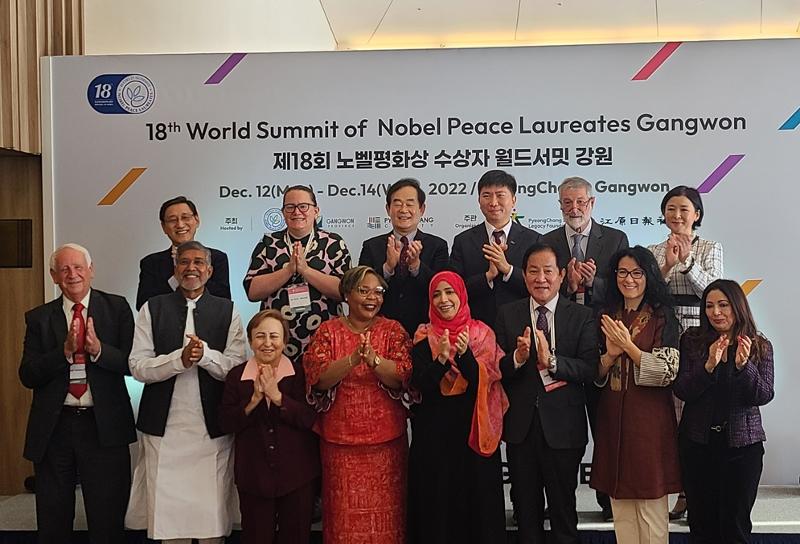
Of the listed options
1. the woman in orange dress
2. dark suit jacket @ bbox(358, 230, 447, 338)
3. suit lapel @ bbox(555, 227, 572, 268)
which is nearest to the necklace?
the woman in orange dress

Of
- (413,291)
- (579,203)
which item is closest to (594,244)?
(579,203)

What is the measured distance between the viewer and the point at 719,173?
4.59 m

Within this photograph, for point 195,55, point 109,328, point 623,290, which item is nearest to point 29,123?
point 195,55

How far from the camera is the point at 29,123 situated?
4.82 m

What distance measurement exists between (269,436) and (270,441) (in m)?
0.02

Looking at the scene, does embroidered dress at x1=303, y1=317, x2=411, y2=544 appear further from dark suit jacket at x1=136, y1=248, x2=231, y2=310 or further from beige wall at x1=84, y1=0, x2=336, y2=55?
beige wall at x1=84, y1=0, x2=336, y2=55

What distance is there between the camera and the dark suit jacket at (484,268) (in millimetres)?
4207

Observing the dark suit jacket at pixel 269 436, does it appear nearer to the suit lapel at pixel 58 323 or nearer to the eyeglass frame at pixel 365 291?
the eyeglass frame at pixel 365 291

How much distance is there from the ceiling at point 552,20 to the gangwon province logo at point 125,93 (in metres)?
3.63

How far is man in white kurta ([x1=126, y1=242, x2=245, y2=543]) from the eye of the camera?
3779mm

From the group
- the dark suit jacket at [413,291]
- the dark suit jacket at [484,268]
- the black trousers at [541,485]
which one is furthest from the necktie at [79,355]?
the black trousers at [541,485]

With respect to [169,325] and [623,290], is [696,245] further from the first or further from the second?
[169,325]

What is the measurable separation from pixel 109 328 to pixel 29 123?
161 centimetres

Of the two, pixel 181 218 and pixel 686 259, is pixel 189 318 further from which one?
pixel 686 259
